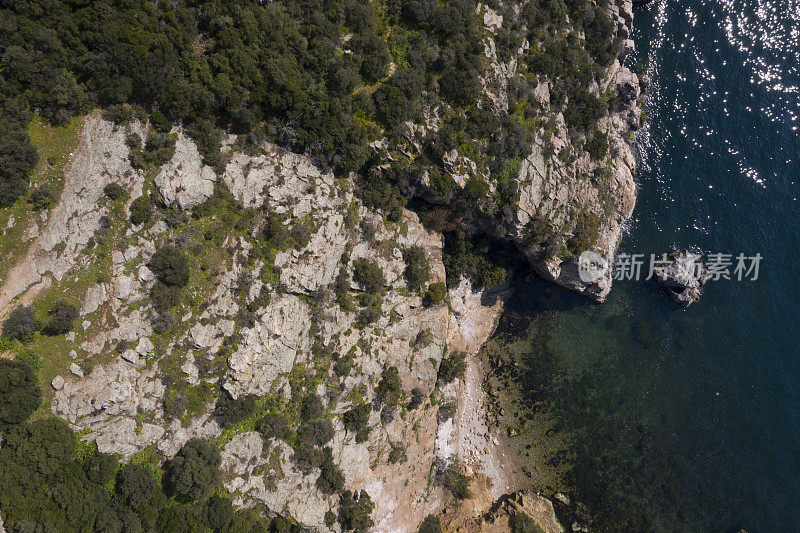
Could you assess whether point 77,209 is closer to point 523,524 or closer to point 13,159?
point 13,159

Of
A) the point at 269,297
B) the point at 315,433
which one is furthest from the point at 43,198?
the point at 315,433

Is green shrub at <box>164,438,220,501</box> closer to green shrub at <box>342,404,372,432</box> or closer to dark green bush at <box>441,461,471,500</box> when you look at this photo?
green shrub at <box>342,404,372,432</box>

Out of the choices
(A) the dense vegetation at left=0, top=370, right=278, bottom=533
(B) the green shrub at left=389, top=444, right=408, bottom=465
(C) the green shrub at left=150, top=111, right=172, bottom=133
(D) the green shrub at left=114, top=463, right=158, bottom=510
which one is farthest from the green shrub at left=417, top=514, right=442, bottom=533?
(C) the green shrub at left=150, top=111, right=172, bottom=133

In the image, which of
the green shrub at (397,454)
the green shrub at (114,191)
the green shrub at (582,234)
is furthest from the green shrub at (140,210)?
the green shrub at (582,234)

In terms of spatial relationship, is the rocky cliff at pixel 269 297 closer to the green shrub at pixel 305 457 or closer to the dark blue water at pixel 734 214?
the green shrub at pixel 305 457

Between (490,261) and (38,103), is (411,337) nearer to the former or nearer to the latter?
(490,261)
